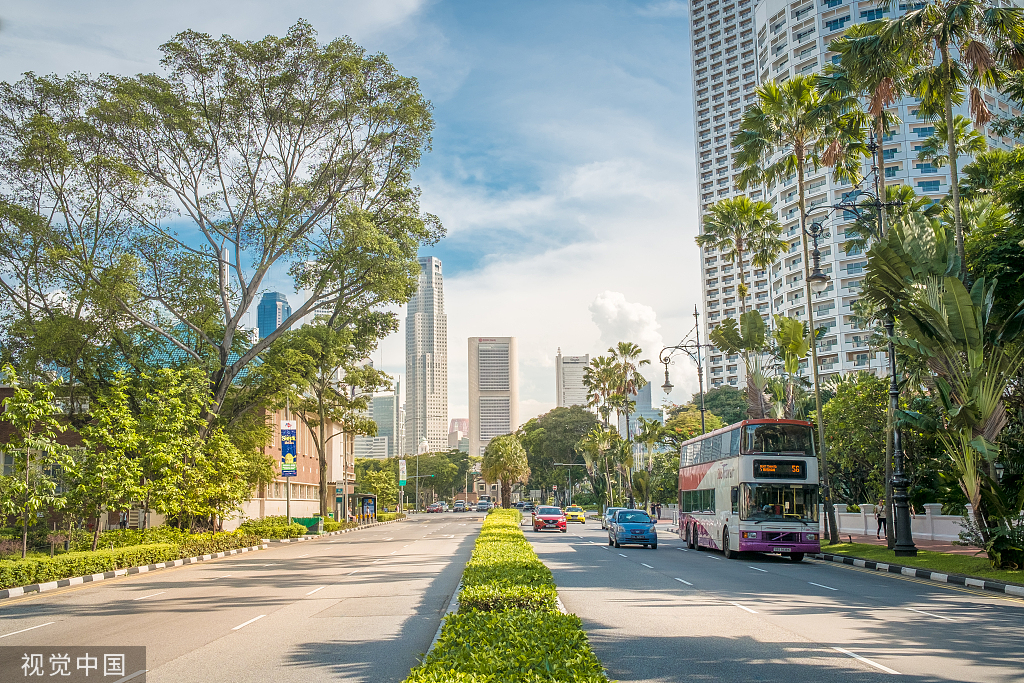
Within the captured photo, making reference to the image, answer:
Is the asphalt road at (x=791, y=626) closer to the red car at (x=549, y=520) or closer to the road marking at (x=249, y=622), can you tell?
the road marking at (x=249, y=622)

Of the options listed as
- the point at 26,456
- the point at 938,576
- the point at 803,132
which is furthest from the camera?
the point at 803,132

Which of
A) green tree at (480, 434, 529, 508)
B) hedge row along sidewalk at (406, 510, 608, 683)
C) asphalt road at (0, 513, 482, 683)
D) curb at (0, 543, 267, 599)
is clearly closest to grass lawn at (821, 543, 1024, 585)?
hedge row along sidewalk at (406, 510, 608, 683)

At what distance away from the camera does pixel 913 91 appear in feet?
81.6

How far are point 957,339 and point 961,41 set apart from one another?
814 cm

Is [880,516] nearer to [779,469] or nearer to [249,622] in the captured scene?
[779,469]

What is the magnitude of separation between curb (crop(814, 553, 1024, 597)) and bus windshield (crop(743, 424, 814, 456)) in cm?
365

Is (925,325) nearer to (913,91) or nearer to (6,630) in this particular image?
(913,91)

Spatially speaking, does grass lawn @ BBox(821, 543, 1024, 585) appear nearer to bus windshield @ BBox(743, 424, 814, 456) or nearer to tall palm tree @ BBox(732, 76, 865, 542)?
tall palm tree @ BBox(732, 76, 865, 542)

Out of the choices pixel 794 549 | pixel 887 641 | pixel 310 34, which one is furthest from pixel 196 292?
pixel 887 641

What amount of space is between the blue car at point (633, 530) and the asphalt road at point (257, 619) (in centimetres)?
1049

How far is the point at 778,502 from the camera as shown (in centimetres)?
2508

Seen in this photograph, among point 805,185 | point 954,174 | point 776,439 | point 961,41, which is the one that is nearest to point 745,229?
point 776,439

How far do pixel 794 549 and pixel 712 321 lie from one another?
107 meters

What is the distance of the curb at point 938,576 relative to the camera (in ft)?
53.6
